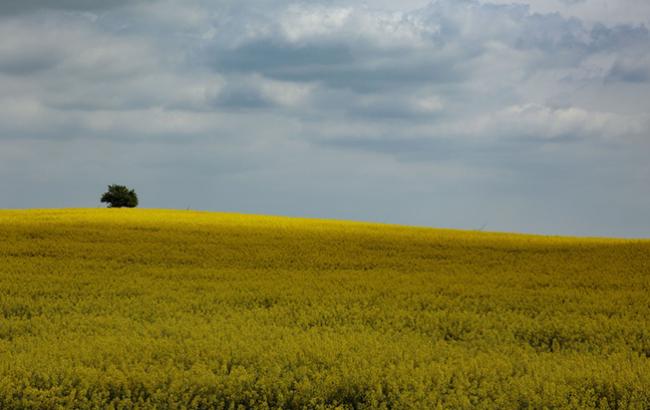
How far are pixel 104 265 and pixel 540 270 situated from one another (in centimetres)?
1150

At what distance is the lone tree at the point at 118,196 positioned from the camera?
145ft

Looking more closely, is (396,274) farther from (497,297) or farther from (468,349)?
(468,349)

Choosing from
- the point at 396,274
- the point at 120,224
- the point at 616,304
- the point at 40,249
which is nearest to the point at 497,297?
the point at 616,304

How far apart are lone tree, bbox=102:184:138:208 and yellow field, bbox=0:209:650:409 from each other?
20027mm

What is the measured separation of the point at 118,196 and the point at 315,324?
35.0 m

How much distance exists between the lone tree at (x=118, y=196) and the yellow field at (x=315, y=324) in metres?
20.0

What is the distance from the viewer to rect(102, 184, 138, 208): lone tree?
4431 centimetres

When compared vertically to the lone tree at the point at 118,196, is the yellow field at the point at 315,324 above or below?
below

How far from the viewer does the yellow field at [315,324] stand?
7578 millimetres

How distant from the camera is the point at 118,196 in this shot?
44281 millimetres

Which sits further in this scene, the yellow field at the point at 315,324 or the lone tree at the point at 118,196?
the lone tree at the point at 118,196

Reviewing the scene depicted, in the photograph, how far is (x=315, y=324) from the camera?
1163 cm

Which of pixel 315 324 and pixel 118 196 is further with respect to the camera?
pixel 118 196

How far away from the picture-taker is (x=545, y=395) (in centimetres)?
734
